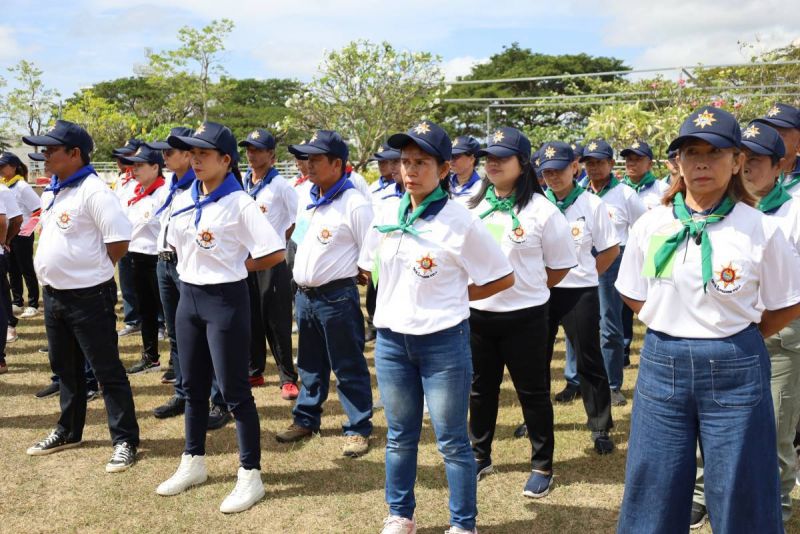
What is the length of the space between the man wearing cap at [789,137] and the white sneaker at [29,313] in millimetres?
10133

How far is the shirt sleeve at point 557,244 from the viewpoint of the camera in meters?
4.50

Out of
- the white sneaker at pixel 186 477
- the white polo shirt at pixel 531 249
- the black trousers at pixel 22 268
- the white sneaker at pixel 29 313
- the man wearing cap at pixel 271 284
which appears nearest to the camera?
the white polo shirt at pixel 531 249

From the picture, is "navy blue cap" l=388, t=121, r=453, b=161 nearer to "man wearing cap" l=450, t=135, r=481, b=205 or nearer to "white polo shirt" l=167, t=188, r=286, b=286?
"white polo shirt" l=167, t=188, r=286, b=286

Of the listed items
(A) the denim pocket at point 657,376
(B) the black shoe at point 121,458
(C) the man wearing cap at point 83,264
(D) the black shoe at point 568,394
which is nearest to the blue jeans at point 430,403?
(A) the denim pocket at point 657,376

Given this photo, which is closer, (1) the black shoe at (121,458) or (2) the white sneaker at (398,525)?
(2) the white sneaker at (398,525)

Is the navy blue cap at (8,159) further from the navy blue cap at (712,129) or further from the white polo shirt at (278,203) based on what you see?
the navy blue cap at (712,129)

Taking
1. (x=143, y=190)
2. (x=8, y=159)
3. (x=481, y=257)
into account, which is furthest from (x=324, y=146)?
(x=8, y=159)

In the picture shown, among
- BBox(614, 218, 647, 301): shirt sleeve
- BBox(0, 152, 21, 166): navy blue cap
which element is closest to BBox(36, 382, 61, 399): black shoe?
BBox(0, 152, 21, 166): navy blue cap

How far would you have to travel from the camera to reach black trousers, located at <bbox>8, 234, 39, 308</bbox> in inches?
403

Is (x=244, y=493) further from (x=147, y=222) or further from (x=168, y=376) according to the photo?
(x=147, y=222)

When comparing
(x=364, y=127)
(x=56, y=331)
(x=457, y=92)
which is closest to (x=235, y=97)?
(x=457, y=92)

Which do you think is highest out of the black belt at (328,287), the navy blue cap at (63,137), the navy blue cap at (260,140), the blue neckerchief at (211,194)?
the navy blue cap at (260,140)

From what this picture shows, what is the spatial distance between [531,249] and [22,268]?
8653mm

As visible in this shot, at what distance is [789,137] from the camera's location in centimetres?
401
